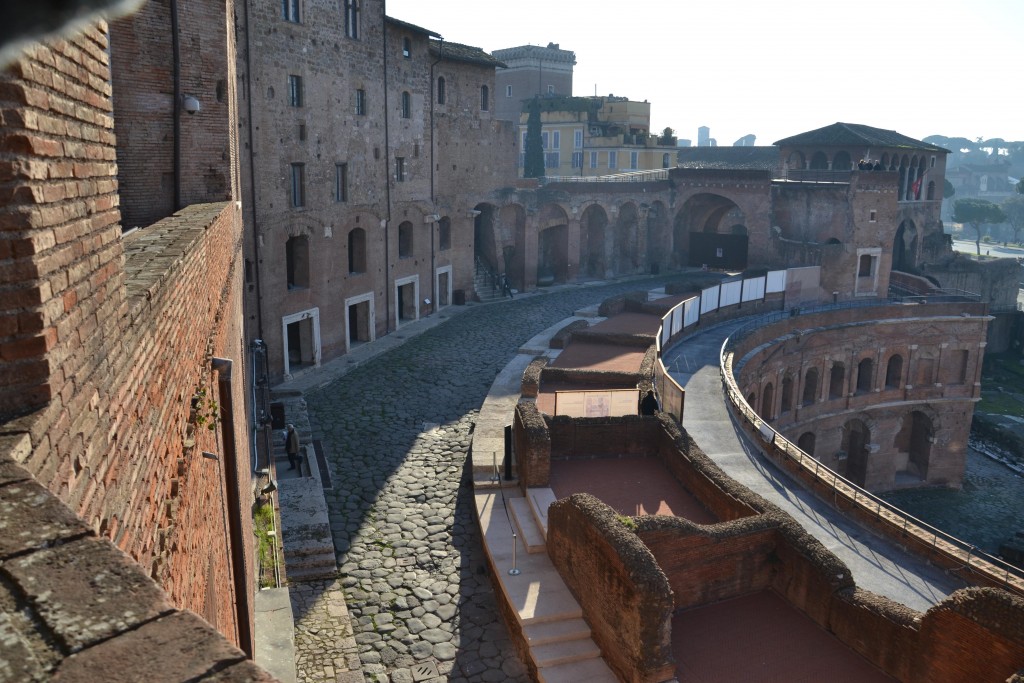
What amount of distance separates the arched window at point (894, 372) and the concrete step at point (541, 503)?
82.8 ft

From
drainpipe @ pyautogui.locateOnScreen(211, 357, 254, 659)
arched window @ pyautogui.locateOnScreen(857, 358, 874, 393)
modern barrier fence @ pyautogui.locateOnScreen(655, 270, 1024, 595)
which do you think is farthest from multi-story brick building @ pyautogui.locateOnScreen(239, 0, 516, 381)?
arched window @ pyautogui.locateOnScreen(857, 358, 874, 393)

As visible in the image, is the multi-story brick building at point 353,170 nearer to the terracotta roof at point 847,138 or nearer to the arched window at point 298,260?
the arched window at point 298,260

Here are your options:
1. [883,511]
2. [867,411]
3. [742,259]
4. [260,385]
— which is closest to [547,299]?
[742,259]

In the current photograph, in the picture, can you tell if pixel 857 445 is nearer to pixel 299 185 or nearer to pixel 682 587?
pixel 299 185

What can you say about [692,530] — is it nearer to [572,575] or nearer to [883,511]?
[572,575]

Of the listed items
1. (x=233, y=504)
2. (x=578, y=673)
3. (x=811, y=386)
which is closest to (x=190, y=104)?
(x=233, y=504)

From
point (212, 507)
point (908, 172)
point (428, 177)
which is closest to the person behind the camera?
point (212, 507)

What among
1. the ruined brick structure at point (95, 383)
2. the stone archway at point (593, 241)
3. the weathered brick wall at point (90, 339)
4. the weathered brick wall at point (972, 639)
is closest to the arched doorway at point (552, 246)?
the stone archway at point (593, 241)

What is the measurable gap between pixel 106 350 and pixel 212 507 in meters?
3.36

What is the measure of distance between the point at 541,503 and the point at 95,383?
38.8 ft

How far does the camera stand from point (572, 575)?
12.4 metres

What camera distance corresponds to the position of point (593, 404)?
1766 cm

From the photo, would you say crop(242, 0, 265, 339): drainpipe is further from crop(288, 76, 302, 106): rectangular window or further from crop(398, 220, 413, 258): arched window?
crop(398, 220, 413, 258): arched window

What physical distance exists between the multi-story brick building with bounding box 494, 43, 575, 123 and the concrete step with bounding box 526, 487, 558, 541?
5025 cm
